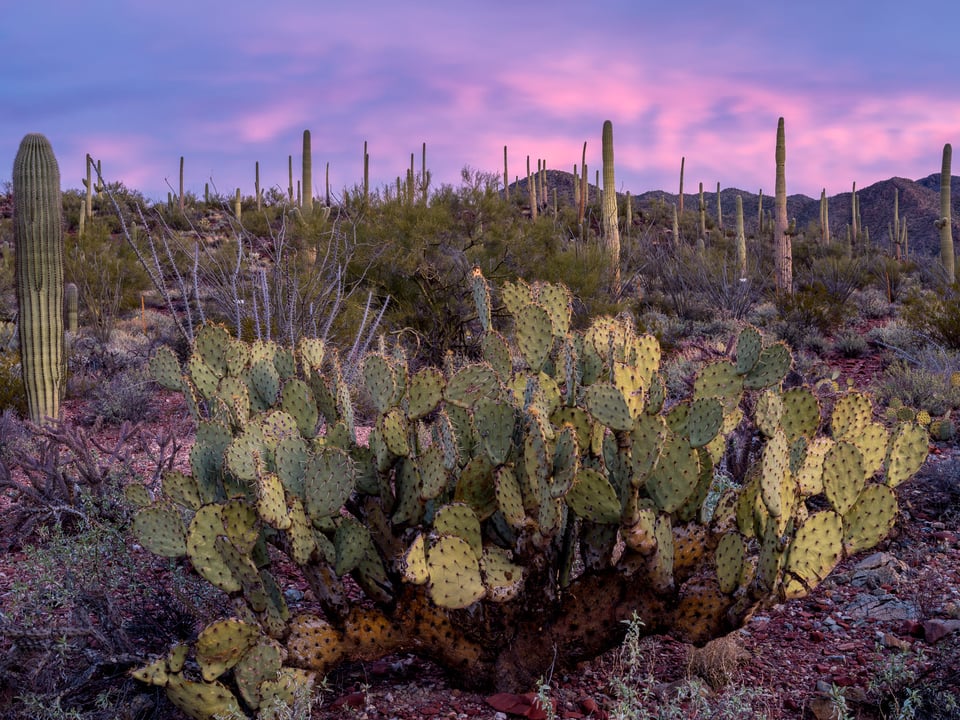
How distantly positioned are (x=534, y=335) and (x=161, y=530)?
5.71 feet

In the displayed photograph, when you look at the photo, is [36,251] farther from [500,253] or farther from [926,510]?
[926,510]

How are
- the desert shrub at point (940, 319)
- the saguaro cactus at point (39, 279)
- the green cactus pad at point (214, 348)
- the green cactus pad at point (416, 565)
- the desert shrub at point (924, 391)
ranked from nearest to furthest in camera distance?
the green cactus pad at point (416, 565), the green cactus pad at point (214, 348), the desert shrub at point (924, 391), the saguaro cactus at point (39, 279), the desert shrub at point (940, 319)

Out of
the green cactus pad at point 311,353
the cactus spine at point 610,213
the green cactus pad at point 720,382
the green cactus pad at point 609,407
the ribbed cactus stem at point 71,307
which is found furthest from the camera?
the cactus spine at point 610,213

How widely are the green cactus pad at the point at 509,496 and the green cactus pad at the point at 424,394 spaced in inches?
21.8

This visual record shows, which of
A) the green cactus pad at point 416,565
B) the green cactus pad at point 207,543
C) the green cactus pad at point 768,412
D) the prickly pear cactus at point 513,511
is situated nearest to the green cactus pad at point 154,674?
the prickly pear cactus at point 513,511

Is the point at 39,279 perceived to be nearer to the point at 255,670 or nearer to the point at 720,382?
the point at 255,670

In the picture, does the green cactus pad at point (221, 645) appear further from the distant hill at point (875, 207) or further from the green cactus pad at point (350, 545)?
the distant hill at point (875, 207)

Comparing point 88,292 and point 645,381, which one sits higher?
point 88,292

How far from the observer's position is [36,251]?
8836 millimetres

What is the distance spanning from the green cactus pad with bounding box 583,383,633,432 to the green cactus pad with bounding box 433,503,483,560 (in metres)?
0.61

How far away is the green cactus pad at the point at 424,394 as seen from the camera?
3.54 meters

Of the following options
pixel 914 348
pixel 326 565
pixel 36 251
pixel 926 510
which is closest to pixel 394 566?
pixel 326 565

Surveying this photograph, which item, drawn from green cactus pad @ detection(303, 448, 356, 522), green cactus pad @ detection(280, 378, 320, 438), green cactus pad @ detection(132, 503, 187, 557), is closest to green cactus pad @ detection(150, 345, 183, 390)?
green cactus pad @ detection(280, 378, 320, 438)

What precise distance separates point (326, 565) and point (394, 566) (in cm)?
28
